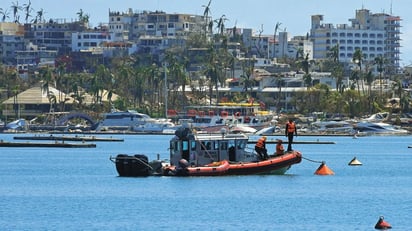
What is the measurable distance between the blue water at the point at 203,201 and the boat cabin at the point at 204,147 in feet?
5.17

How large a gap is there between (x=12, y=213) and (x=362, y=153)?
80596 millimetres

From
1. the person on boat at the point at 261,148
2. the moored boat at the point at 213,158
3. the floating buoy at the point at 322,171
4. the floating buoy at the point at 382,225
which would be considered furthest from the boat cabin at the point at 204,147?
the floating buoy at the point at 382,225

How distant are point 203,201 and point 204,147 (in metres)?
10.9

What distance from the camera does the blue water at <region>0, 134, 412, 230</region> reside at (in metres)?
54.6

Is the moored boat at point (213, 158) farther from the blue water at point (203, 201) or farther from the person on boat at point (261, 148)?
the blue water at point (203, 201)

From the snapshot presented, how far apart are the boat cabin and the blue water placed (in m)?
1.58

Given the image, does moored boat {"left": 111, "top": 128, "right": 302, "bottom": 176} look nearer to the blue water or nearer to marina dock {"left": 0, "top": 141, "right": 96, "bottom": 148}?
the blue water

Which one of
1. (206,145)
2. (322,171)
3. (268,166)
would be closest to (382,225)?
(268,166)

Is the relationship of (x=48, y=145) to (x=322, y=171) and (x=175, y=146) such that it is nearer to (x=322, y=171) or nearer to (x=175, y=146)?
(x=322, y=171)

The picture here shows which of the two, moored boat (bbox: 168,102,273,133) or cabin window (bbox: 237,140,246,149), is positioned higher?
cabin window (bbox: 237,140,246,149)

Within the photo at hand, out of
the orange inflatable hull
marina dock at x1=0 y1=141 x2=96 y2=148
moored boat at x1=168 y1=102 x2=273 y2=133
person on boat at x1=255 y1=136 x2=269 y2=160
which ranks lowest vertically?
marina dock at x1=0 y1=141 x2=96 y2=148

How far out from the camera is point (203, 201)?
63.1 m

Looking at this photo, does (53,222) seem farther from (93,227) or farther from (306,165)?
(306,165)

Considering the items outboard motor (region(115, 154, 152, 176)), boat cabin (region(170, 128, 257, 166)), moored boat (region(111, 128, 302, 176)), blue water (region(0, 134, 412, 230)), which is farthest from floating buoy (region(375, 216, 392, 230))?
outboard motor (region(115, 154, 152, 176))
